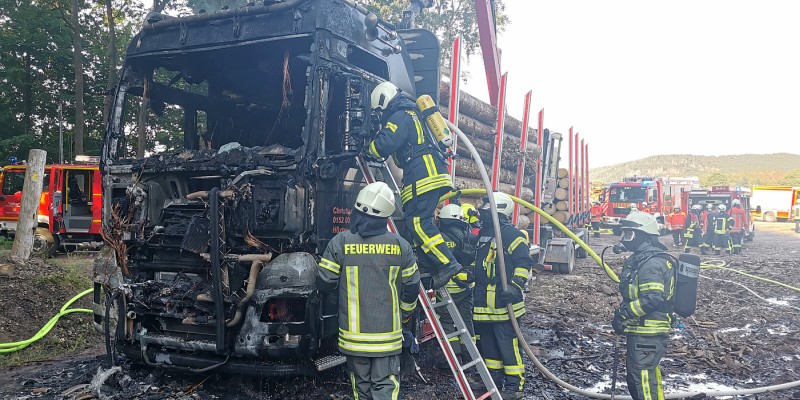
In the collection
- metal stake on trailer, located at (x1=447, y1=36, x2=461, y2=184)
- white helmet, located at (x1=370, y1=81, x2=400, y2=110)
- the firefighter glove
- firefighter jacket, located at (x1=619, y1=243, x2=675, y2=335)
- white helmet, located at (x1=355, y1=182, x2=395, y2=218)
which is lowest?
the firefighter glove

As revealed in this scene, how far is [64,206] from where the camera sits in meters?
12.3

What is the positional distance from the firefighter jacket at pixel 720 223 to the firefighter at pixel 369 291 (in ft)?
53.7

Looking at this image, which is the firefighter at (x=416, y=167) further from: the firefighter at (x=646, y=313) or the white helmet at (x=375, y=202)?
the firefighter at (x=646, y=313)

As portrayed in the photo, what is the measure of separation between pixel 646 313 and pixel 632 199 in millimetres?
19980

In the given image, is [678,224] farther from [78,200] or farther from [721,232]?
[78,200]

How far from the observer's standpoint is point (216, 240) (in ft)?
11.8

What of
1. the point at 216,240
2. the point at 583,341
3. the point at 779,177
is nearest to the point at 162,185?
the point at 216,240

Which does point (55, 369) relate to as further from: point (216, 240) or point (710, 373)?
point (710, 373)

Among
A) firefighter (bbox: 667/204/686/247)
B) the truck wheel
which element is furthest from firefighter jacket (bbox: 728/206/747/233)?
the truck wheel

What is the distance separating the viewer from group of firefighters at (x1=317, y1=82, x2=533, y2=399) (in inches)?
130

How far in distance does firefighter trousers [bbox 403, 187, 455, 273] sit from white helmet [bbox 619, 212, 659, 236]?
131cm

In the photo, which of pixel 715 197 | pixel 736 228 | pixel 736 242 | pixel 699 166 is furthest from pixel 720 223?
pixel 699 166

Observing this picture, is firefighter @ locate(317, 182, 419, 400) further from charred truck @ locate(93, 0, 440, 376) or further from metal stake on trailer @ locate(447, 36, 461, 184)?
metal stake on trailer @ locate(447, 36, 461, 184)

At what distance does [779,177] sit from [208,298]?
79.1m
